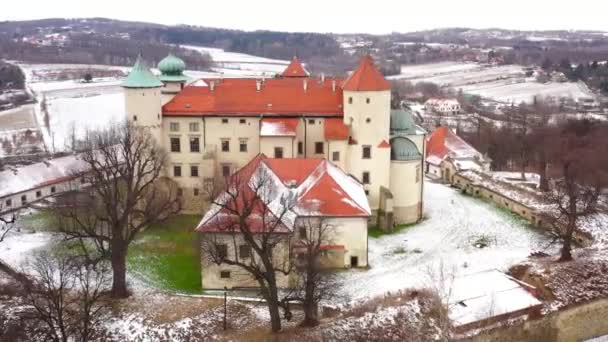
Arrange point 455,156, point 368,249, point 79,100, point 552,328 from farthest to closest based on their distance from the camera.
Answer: point 79,100, point 455,156, point 368,249, point 552,328

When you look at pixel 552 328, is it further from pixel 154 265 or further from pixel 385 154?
pixel 154 265

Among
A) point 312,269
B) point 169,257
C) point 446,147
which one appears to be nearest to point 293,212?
point 312,269

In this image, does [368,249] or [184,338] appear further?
[368,249]

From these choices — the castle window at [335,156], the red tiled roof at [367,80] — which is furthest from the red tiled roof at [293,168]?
the red tiled roof at [367,80]

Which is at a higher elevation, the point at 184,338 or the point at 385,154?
the point at 385,154

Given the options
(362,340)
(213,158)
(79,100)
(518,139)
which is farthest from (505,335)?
(79,100)

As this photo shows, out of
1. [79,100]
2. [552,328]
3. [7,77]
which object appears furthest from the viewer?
[7,77]

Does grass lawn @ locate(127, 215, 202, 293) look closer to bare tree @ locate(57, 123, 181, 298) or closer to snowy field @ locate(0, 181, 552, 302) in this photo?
bare tree @ locate(57, 123, 181, 298)
